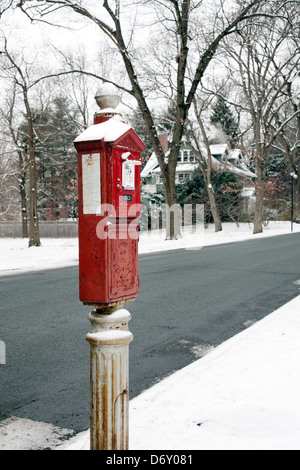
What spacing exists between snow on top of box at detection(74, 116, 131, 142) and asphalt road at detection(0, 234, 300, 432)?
214 centimetres

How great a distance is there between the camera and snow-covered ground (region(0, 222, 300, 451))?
3.00 metres

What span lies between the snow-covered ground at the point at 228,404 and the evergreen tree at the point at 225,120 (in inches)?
2125

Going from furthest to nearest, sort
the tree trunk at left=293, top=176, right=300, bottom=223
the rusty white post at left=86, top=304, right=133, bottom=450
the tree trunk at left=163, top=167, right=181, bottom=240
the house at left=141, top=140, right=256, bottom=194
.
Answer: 1. the house at left=141, top=140, right=256, bottom=194
2. the tree trunk at left=293, top=176, right=300, bottom=223
3. the tree trunk at left=163, top=167, right=181, bottom=240
4. the rusty white post at left=86, top=304, right=133, bottom=450

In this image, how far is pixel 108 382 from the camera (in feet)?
7.72

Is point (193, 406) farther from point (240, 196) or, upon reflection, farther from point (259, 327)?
point (240, 196)

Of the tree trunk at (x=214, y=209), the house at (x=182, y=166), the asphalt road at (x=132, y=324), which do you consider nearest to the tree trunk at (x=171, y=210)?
the asphalt road at (x=132, y=324)

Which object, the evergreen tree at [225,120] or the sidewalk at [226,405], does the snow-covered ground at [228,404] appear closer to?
the sidewalk at [226,405]

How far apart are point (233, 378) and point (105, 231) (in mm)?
2284

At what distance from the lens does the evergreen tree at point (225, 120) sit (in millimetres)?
57094

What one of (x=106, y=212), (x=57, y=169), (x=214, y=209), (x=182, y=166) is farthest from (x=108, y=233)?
(x=182, y=166)

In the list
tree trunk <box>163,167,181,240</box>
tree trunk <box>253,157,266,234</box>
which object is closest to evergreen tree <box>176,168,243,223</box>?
tree trunk <box>253,157,266,234</box>

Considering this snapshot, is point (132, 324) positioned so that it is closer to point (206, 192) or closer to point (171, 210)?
point (171, 210)

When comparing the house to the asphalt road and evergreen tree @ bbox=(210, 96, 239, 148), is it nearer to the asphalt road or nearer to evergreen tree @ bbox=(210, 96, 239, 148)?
evergreen tree @ bbox=(210, 96, 239, 148)
